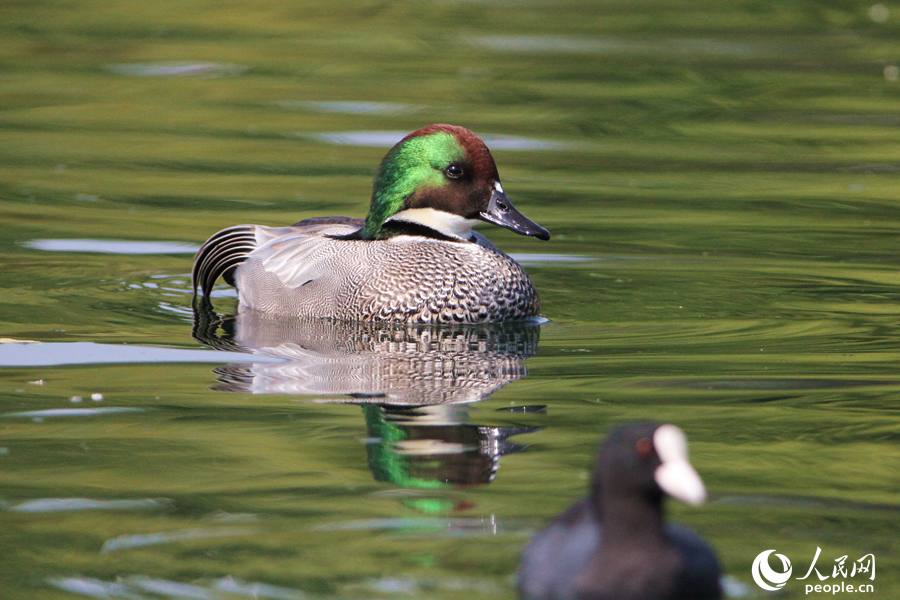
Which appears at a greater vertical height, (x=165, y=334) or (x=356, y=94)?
(x=356, y=94)

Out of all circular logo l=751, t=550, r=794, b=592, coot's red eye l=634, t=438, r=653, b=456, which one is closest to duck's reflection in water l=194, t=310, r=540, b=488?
circular logo l=751, t=550, r=794, b=592

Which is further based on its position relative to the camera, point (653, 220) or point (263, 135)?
point (263, 135)

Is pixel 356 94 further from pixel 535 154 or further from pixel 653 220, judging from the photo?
pixel 653 220

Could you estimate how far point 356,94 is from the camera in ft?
57.4


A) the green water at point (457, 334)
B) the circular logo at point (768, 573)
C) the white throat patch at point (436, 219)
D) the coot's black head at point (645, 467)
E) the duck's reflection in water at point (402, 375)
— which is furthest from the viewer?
the white throat patch at point (436, 219)

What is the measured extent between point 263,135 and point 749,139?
16.1 ft

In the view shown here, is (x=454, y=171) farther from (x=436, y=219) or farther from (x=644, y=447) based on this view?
(x=644, y=447)

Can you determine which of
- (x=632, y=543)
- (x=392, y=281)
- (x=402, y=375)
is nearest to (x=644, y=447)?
(x=632, y=543)

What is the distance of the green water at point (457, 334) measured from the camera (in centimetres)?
533

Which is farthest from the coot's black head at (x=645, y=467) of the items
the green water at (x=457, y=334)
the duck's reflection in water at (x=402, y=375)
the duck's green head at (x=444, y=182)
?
the duck's green head at (x=444, y=182)

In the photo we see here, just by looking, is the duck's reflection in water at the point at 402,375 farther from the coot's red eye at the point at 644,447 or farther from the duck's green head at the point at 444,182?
the coot's red eye at the point at 644,447

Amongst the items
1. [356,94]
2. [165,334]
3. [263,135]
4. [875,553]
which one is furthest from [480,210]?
[356,94]

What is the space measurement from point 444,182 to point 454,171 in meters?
0.09

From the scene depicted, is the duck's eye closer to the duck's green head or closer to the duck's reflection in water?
the duck's green head
